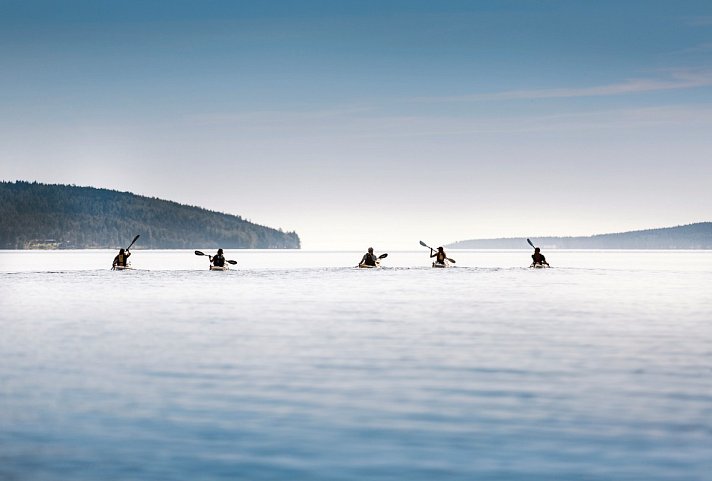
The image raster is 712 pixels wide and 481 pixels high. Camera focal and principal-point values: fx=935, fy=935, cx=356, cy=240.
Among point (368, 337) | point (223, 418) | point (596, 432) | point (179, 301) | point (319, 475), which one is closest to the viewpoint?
point (319, 475)

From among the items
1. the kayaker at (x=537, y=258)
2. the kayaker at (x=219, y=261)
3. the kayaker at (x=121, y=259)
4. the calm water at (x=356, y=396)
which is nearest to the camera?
the calm water at (x=356, y=396)

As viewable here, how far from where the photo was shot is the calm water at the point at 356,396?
12.6 m

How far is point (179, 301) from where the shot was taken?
152ft

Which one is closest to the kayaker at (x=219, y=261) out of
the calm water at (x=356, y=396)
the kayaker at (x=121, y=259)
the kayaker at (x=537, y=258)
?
the kayaker at (x=121, y=259)

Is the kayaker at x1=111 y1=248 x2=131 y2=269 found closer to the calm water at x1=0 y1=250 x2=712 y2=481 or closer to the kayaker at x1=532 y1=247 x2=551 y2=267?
the kayaker at x1=532 y1=247 x2=551 y2=267

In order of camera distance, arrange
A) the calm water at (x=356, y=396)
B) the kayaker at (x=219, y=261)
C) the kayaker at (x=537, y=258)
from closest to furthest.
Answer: the calm water at (x=356, y=396), the kayaker at (x=219, y=261), the kayaker at (x=537, y=258)

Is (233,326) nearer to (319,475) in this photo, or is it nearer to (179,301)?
(179,301)

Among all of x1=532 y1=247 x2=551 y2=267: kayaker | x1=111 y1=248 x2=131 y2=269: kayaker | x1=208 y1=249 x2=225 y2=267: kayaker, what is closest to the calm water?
x1=111 y1=248 x2=131 y2=269: kayaker

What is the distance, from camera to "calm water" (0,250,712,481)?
12586 mm

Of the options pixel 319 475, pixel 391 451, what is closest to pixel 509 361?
pixel 391 451

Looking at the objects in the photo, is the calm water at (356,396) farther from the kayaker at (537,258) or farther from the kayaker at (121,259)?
the kayaker at (537,258)

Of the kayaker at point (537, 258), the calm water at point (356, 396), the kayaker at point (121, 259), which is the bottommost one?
the calm water at point (356, 396)

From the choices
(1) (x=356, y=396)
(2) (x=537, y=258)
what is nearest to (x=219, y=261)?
(2) (x=537, y=258)

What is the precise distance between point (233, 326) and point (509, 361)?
12.6 m
